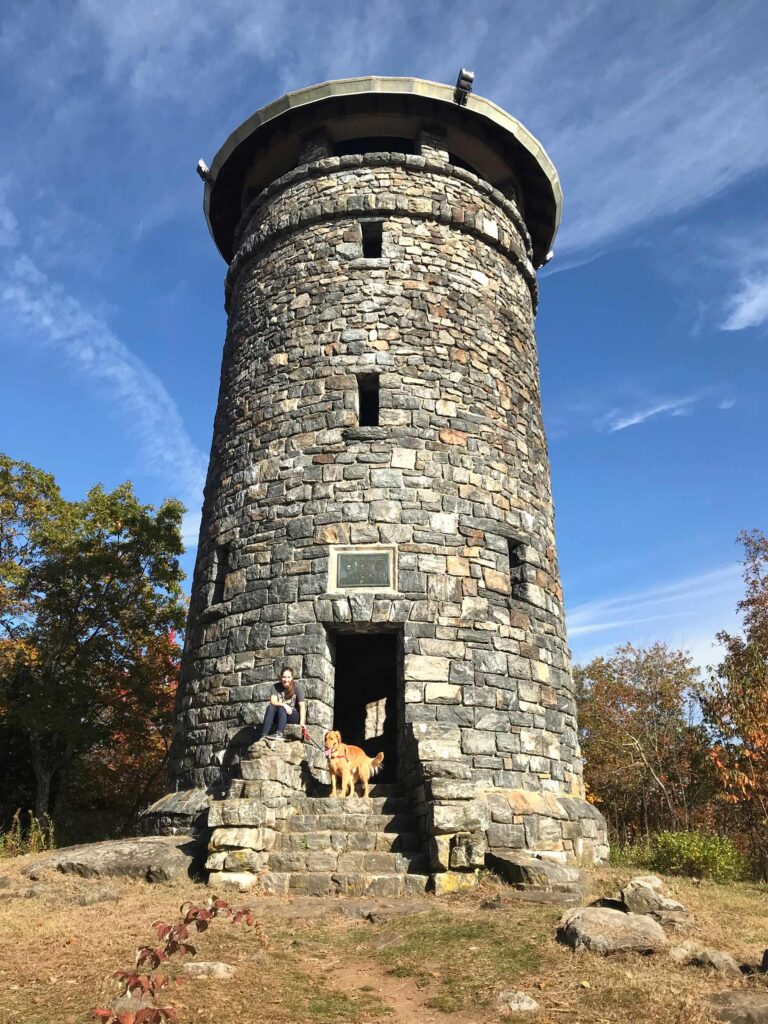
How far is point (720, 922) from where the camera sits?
5461mm

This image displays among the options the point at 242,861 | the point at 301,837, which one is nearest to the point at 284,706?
the point at 301,837

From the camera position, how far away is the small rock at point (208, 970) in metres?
3.91

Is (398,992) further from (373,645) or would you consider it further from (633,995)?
(373,645)

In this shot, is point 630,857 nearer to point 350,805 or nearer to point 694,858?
point 694,858

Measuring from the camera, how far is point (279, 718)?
770cm

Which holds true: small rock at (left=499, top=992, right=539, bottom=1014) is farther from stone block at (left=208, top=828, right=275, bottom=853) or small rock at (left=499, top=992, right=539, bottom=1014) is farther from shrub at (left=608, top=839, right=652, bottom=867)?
shrub at (left=608, top=839, right=652, bottom=867)

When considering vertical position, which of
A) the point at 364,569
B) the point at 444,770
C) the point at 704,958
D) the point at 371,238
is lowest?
the point at 704,958

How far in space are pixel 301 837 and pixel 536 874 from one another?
7.02 ft

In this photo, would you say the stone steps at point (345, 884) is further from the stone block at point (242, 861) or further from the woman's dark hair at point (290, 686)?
the woman's dark hair at point (290, 686)

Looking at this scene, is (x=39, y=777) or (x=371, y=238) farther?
(x=39, y=777)

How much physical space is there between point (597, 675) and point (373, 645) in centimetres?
1689

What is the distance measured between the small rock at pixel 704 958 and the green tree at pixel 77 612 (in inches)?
496

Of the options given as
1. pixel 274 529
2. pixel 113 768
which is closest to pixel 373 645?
pixel 274 529

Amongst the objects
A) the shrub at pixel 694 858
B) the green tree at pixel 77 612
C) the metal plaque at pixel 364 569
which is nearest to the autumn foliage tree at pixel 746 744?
the shrub at pixel 694 858
